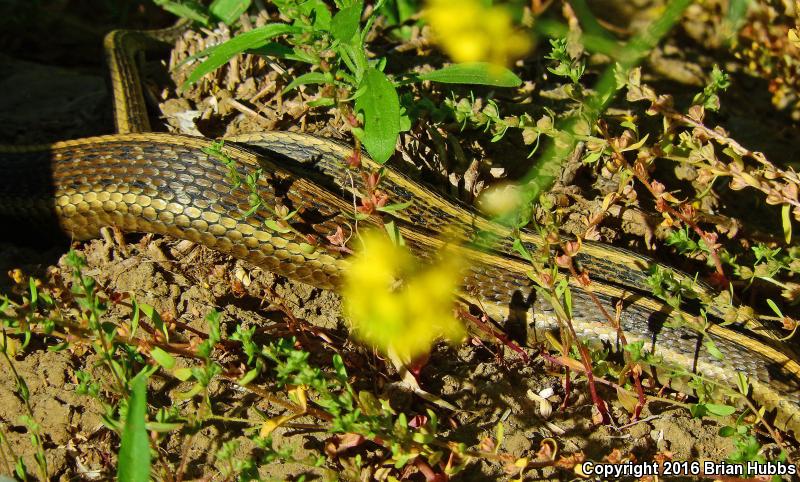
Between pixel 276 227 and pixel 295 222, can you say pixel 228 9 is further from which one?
pixel 276 227

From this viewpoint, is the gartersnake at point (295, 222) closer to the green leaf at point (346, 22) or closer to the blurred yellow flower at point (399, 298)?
the blurred yellow flower at point (399, 298)

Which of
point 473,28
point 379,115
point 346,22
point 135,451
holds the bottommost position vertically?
point 135,451

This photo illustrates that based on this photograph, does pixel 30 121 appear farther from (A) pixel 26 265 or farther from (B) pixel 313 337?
(B) pixel 313 337

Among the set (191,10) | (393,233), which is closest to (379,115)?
(393,233)

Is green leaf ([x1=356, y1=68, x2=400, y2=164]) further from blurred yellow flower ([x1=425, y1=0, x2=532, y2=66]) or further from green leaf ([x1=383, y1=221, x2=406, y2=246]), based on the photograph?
blurred yellow flower ([x1=425, y1=0, x2=532, y2=66])

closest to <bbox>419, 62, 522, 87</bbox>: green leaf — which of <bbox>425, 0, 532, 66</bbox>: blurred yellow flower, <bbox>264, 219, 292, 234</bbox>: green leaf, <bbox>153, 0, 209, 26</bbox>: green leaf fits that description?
<bbox>425, 0, 532, 66</bbox>: blurred yellow flower

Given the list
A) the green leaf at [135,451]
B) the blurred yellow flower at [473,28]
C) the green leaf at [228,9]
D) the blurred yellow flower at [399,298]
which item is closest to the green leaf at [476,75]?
the blurred yellow flower at [473,28]
